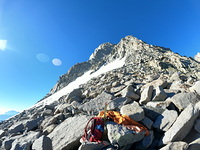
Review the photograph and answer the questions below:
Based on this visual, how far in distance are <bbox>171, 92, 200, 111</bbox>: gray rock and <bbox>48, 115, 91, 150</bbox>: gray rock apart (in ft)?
12.6

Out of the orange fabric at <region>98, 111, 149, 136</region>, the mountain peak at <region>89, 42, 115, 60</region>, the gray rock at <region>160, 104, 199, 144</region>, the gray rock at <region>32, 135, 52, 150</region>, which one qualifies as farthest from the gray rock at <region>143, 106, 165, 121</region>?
the mountain peak at <region>89, 42, 115, 60</region>

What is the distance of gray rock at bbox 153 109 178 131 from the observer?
3.72 metres

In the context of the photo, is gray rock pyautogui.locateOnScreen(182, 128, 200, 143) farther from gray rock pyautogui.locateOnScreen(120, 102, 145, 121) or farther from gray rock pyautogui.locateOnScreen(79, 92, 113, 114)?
gray rock pyautogui.locateOnScreen(79, 92, 113, 114)

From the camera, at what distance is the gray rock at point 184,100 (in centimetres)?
452

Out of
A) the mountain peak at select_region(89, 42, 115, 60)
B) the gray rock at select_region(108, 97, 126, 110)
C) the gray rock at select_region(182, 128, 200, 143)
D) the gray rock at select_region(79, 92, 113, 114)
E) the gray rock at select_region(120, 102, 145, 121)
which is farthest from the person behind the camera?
the mountain peak at select_region(89, 42, 115, 60)

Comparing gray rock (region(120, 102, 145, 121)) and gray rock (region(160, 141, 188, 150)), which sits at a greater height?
gray rock (region(120, 102, 145, 121))

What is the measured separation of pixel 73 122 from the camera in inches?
187

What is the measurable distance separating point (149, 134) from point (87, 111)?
3321 mm

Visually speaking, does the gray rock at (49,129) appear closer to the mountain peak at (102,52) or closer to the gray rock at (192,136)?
the gray rock at (192,136)

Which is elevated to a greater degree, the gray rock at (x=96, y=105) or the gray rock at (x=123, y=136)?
the gray rock at (x=96, y=105)

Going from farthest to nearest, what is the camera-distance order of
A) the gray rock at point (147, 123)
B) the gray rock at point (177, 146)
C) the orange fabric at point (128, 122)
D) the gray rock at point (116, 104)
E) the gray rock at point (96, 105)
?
the gray rock at point (96, 105)
the gray rock at point (116, 104)
the gray rock at point (147, 123)
the orange fabric at point (128, 122)
the gray rock at point (177, 146)

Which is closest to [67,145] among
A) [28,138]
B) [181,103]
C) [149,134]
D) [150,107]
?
[28,138]

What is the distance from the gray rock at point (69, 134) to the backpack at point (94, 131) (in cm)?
29

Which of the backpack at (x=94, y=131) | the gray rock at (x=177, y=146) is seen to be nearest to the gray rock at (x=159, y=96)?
the gray rock at (x=177, y=146)
